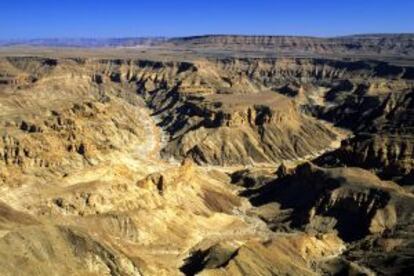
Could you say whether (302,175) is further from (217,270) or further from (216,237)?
(217,270)

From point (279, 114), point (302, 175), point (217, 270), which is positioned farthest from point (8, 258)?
point (279, 114)

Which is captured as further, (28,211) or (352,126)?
(352,126)

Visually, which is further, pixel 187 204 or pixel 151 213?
pixel 187 204

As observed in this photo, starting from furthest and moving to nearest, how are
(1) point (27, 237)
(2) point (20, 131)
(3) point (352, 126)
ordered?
(3) point (352, 126) < (2) point (20, 131) < (1) point (27, 237)

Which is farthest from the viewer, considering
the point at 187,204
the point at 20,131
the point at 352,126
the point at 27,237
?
the point at 352,126

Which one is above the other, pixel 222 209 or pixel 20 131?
pixel 20 131

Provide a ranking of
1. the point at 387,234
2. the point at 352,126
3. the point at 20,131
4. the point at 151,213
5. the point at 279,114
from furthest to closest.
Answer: the point at 352,126, the point at 279,114, the point at 20,131, the point at 151,213, the point at 387,234

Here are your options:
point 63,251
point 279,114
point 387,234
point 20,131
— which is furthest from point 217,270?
point 279,114

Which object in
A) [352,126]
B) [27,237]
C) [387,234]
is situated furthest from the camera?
[352,126]

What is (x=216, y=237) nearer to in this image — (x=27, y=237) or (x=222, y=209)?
(x=222, y=209)
